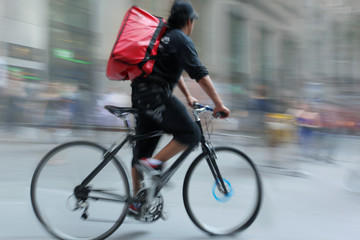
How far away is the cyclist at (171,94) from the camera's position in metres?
2.76

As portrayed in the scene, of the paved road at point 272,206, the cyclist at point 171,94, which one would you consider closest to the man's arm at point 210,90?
the cyclist at point 171,94

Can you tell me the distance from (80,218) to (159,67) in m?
1.23

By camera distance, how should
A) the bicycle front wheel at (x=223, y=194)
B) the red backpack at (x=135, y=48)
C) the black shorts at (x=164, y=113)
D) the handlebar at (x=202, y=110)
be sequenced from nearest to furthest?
the red backpack at (x=135, y=48)
the black shorts at (x=164, y=113)
the handlebar at (x=202, y=110)
the bicycle front wheel at (x=223, y=194)

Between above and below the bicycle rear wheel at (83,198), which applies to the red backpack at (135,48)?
above

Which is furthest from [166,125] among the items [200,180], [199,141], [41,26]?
[41,26]

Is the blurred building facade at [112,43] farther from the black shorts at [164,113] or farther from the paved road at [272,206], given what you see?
the black shorts at [164,113]

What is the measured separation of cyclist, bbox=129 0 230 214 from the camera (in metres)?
2.76

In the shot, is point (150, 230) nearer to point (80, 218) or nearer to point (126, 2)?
point (80, 218)

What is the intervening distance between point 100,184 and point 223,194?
940 millimetres

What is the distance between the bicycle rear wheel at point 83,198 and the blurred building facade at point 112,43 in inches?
242

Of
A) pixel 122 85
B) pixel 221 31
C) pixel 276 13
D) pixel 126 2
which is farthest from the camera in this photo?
pixel 276 13

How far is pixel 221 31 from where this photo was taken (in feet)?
→ 53.0

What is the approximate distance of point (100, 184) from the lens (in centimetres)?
286

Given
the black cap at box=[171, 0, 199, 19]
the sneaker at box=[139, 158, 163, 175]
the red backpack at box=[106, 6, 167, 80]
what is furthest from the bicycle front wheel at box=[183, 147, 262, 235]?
the black cap at box=[171, 0, 199, 19]
